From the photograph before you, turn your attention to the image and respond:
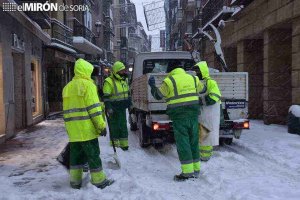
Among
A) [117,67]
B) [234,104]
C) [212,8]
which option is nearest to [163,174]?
[234,104]

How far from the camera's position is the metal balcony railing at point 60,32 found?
2106 cm

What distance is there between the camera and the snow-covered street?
553cm

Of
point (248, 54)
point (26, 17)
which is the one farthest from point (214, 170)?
point (248, 54)

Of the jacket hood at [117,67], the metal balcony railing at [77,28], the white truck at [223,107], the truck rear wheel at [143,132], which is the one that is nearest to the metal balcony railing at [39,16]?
the jacket hood at [117,67]

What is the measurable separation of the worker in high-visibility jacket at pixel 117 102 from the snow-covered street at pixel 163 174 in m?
0.37

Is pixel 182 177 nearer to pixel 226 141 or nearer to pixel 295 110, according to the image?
pixel 226 141

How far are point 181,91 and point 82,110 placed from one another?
65.6 inches

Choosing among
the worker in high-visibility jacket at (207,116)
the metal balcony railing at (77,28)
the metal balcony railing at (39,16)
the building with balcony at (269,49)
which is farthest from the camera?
the metal balcony railing at (77,28)

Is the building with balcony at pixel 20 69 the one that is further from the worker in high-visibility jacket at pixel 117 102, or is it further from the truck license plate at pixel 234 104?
the truck license plate at pixel 234 104

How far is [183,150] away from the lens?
6.23 metres

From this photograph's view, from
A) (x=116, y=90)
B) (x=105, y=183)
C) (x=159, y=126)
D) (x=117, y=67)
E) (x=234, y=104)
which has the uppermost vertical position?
(x=117, y=67)

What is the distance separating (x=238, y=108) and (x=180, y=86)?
2.95 metres

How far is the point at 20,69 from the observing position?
48.3ft

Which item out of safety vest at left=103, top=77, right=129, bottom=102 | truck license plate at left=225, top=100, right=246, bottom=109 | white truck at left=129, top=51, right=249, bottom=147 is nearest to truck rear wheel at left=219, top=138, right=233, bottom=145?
white truck at left=129, top=51, right=249, bottom=147
